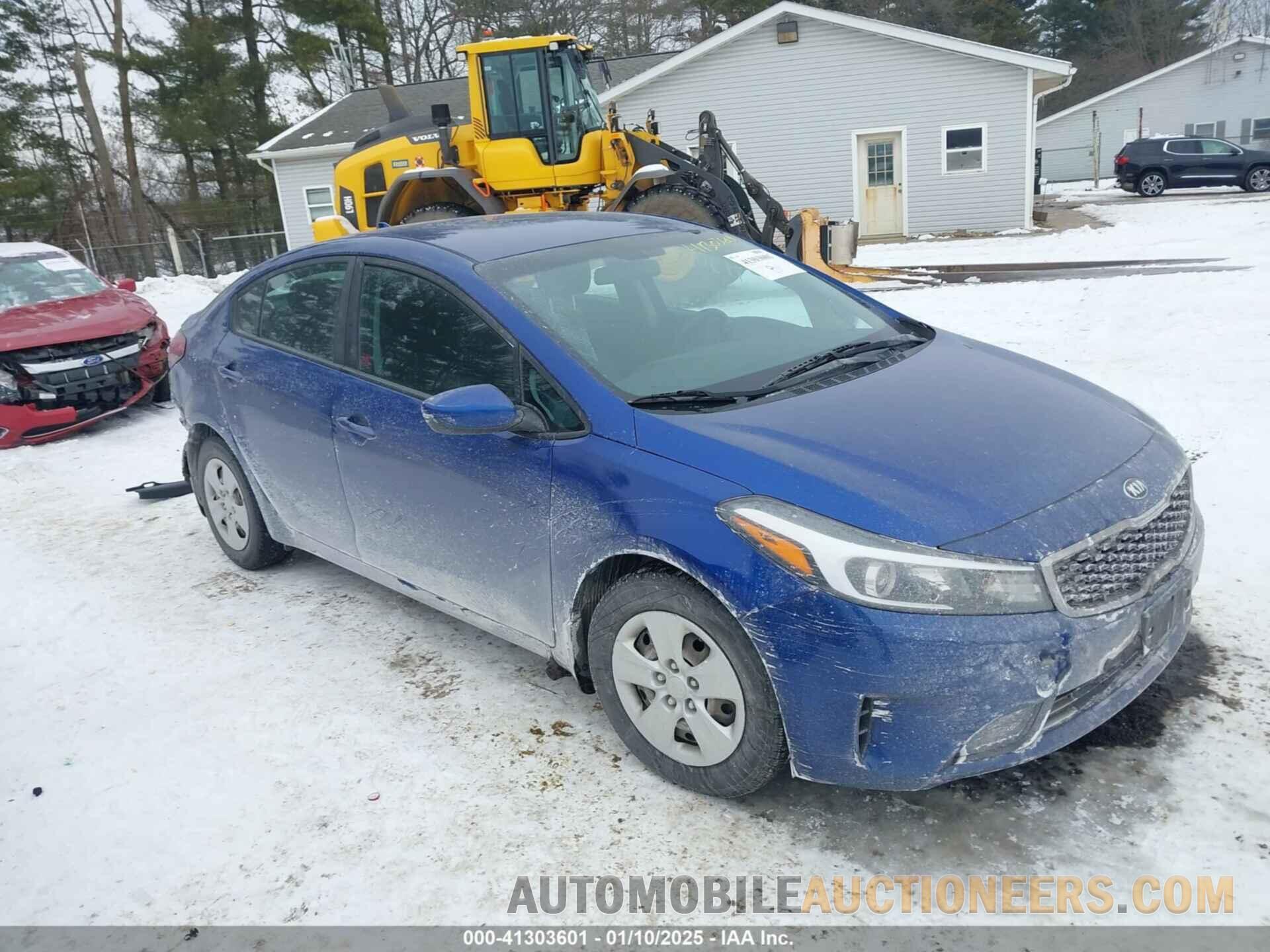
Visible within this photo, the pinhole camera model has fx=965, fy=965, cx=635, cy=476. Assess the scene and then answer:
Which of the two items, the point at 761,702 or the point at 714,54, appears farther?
the point at 714,54

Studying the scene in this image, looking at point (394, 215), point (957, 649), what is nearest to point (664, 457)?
point (957, 649)

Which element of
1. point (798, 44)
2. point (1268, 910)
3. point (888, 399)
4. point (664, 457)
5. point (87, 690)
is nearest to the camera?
point (1268, 910)

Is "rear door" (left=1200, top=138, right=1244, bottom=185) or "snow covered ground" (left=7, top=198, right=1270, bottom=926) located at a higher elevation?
"rear door" (left=1200, top=138, right=1244, bottom=185)

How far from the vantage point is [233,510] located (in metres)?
4.84

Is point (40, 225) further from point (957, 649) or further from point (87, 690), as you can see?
point (957, 649)

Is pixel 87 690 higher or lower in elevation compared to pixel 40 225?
lower

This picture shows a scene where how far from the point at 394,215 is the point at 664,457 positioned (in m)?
10.9

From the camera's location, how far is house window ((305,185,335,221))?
2583 centimetres

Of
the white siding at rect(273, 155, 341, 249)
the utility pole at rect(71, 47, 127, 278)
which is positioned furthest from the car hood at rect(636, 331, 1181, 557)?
the utility pole at rect(71, 47, 127, 278)

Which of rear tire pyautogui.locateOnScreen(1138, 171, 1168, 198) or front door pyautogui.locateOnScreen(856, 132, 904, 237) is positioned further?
rear tire pyautogui.locateOnScreen(1138, 171, 1168, 198)

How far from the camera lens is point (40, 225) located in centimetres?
2952

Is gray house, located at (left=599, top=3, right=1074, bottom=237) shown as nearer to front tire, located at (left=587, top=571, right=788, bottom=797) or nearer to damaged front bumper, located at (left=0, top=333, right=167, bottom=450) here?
damaged front bumper, located at (left=0, top=333, right=167, bottom=450)

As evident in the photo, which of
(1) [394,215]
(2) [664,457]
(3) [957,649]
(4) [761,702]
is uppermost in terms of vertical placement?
(1) [394,215]

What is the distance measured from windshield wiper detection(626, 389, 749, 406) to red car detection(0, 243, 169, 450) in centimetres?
681
